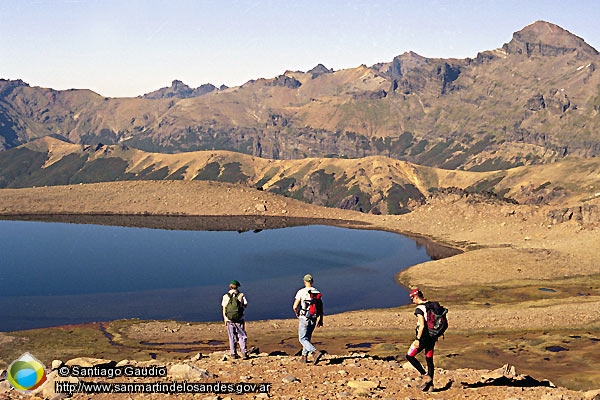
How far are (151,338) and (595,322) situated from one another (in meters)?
44.1

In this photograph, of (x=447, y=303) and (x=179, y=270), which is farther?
(x=179, y=270)

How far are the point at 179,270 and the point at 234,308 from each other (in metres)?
78.3

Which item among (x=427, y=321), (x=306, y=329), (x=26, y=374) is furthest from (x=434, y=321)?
(x=26, y=374)

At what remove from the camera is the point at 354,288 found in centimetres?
9369

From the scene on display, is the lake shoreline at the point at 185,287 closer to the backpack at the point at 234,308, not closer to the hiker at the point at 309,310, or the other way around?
the backpack at the point at 234,308

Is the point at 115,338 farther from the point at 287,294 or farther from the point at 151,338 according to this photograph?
the point at 287,294

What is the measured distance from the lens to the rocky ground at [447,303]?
82.5 feet

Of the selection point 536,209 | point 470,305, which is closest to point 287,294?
point 470,305

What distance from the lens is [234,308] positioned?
27.9 meters

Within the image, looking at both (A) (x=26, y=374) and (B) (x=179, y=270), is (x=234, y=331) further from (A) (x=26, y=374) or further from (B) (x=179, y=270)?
(B) (x=179, y=270)

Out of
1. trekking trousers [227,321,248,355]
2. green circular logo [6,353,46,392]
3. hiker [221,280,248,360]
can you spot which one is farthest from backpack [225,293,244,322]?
green circular logo [6,353,46,392]

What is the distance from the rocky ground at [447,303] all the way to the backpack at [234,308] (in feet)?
6.68

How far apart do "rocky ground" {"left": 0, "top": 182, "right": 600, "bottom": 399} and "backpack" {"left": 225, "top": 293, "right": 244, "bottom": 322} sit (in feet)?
6.68

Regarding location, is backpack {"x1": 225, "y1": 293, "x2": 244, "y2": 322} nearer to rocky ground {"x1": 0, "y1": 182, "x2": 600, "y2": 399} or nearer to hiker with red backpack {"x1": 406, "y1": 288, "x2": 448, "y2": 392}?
rocky ground {"x1": 0, "y1": 182, "x2": 600, "y2": 399}
